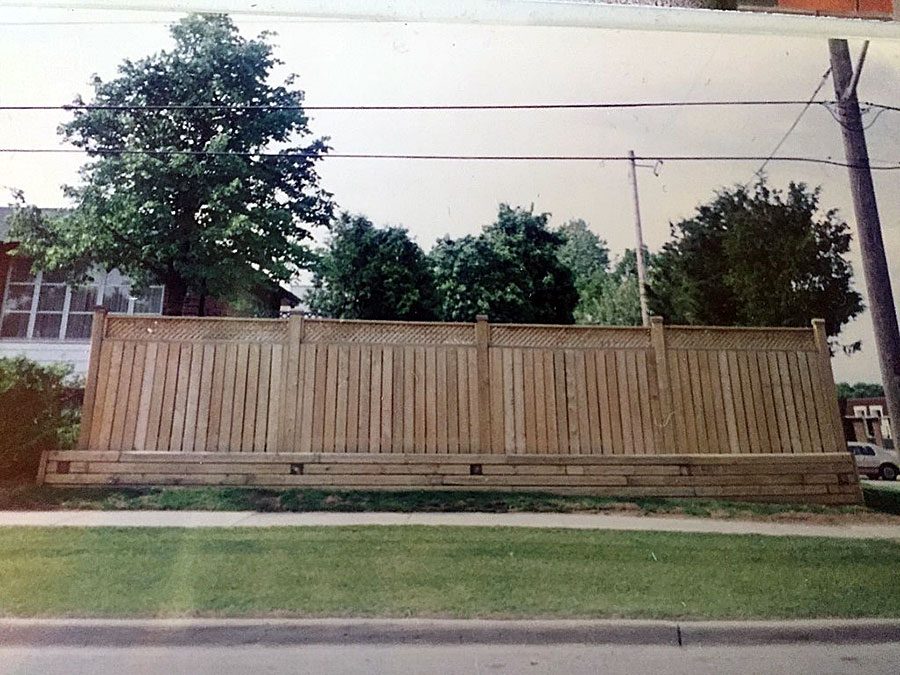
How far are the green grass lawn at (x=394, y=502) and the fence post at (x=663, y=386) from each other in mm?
151

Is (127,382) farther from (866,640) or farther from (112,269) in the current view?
(866,640)

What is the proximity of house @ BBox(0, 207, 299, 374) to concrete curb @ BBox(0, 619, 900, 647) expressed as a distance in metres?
0.53

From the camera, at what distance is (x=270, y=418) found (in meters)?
1.42

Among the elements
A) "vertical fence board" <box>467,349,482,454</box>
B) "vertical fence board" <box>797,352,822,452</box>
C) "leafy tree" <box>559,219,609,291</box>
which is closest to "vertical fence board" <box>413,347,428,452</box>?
"vertical fence board" <box>467,349,482,454</box>

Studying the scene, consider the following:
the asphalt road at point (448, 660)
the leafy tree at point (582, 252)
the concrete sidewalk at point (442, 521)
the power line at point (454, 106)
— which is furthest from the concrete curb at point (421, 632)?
the power line at point (454, 106)

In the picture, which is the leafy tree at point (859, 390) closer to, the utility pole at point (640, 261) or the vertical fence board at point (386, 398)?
the utility pole at point (640, 261)

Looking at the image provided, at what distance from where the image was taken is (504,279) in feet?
5.01

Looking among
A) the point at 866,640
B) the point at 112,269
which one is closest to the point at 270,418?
the point at 112,269

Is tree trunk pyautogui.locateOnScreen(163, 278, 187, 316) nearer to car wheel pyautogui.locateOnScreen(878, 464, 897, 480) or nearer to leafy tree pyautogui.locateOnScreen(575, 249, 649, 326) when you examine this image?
leafy tree pyautogui.locateOnScreen(575, 249, 649, 326)

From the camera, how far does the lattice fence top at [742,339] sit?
1579mm

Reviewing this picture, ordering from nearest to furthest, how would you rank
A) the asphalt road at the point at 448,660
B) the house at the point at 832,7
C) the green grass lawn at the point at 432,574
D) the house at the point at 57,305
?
the asphalt road at the point at 448,660
the green grass lawn at the point at 432,574
the house at the point at 57,305
the house at the point at 832,7

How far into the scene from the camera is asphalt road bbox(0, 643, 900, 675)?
3.66 ft

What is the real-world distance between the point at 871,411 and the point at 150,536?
1749 mm

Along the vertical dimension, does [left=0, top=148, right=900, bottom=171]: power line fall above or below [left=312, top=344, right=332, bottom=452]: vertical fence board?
above
